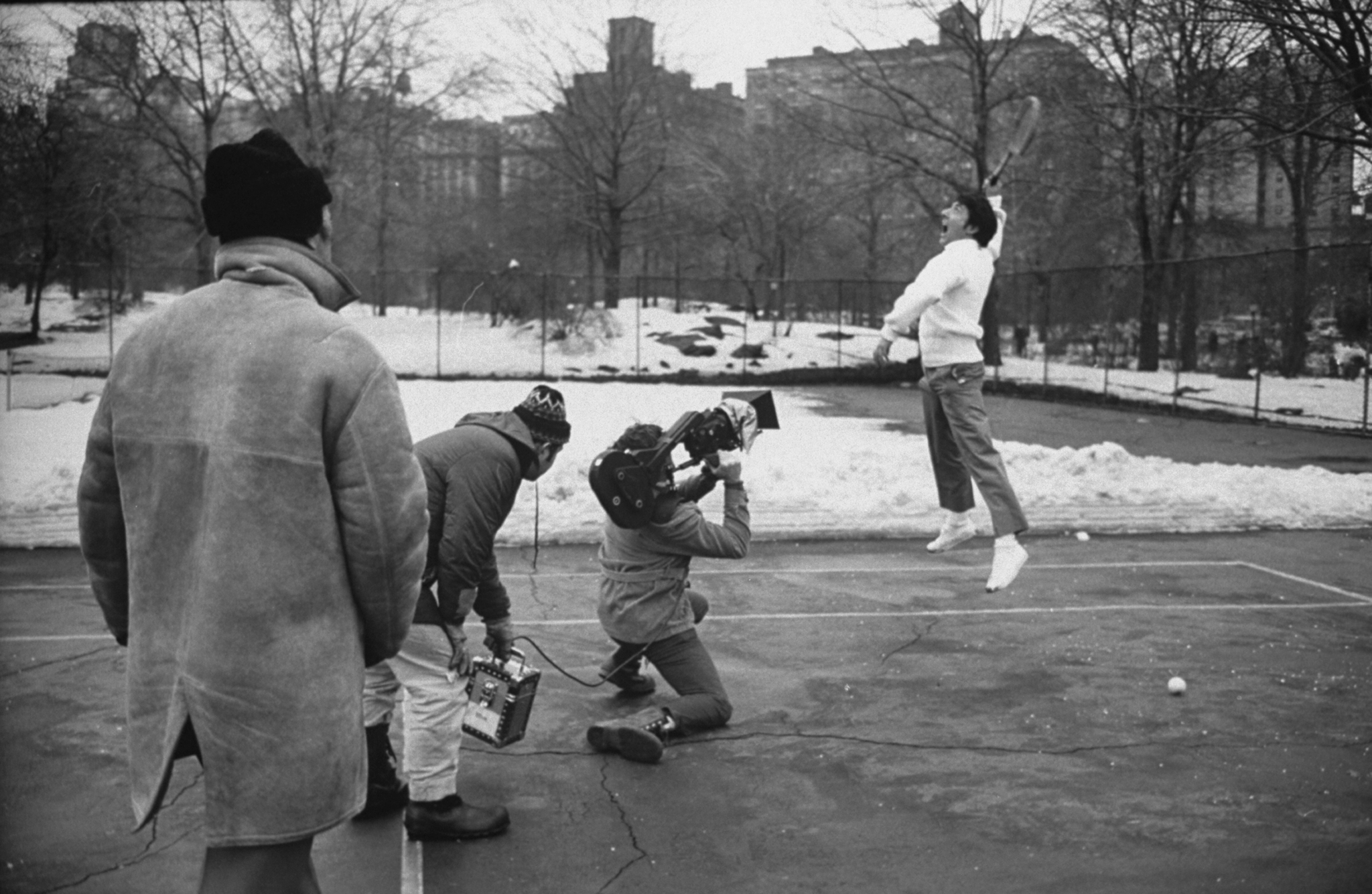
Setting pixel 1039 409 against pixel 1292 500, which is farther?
pixel 1039 409

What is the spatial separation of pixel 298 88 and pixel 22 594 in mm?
28457

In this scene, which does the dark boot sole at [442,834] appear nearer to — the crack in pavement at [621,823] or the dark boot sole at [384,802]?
the dark boot sole at [384,802]

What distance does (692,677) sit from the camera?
6.31 m

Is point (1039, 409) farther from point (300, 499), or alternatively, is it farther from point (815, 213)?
point (300, 499)

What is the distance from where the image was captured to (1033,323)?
32.5 meters

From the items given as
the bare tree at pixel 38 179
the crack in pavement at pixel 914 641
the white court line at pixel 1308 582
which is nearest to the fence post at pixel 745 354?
the bare tree at pixel 38 179

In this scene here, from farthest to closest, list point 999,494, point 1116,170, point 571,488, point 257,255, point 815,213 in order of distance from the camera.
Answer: point 815,213, point 1116,170, point 571,488, point 999,494, point 257,255

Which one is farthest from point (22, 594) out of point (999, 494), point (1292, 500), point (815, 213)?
point (815, 213)

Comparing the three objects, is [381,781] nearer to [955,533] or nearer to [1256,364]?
[955,533]

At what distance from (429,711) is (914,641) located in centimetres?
401

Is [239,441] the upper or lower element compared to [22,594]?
upper

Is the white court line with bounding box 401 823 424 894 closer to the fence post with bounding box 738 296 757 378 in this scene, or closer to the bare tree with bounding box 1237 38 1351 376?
the bare tree with bounding box 1237 38 1351 376

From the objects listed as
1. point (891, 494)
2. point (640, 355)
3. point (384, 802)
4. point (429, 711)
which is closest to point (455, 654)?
point (429, 711)

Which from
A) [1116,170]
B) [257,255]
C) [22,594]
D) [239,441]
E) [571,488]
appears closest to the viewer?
[239,441]
